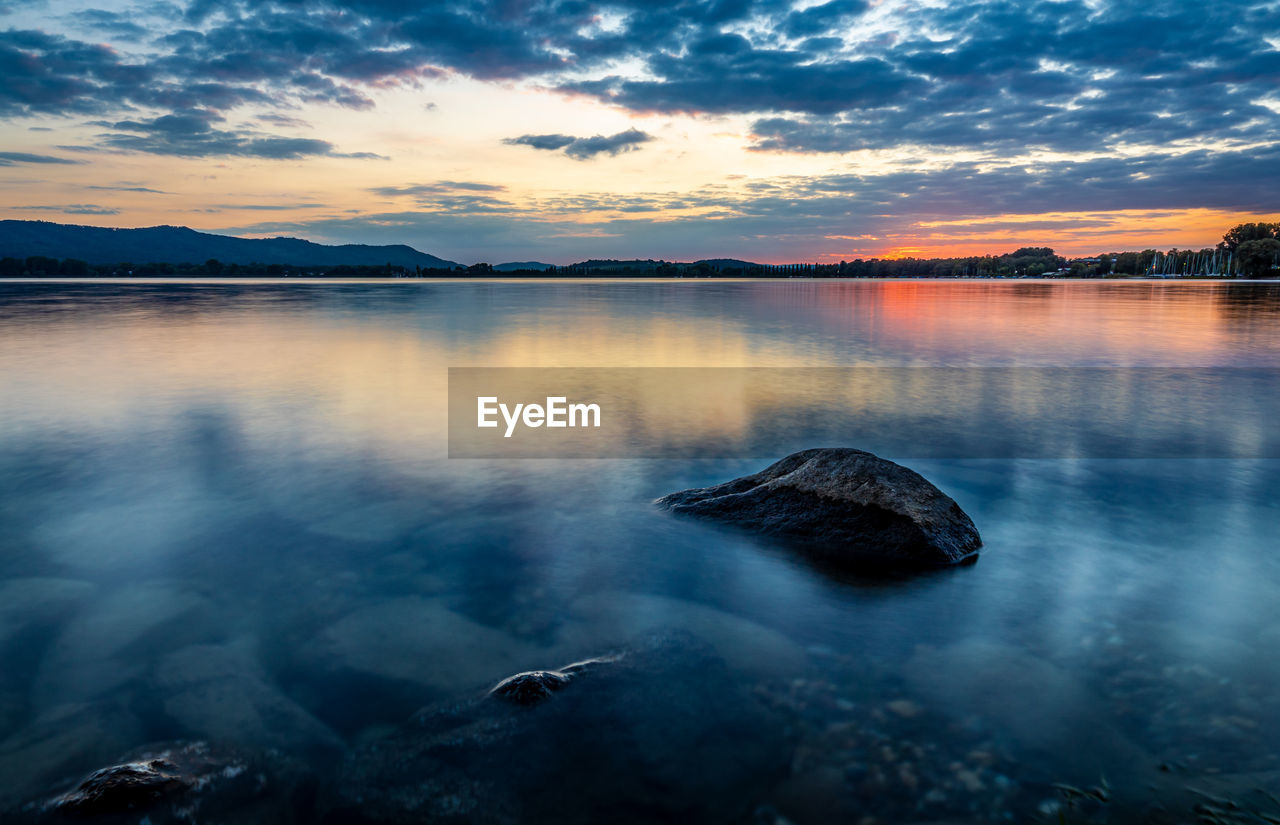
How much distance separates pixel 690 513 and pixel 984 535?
10.1 feet

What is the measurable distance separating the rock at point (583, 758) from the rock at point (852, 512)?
264 cm

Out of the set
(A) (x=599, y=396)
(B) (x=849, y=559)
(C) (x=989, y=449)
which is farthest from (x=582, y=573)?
(A) (x=599, y=396)

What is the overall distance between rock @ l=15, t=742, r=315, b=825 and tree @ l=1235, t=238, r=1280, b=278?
18176 cm

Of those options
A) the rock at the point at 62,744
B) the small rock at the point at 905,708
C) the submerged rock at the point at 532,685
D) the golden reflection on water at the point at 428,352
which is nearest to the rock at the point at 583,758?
the submerged rock at the point at 532,685

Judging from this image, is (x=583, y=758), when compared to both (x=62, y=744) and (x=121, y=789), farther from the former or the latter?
(x=62, y=744)

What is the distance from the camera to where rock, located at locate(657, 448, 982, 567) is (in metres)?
6.64

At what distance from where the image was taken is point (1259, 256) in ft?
445

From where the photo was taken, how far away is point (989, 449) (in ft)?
35.3

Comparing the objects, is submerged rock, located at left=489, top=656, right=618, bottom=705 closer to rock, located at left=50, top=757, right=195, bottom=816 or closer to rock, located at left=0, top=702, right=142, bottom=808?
rock, located at left=50, top=757, right=195, bottom=816

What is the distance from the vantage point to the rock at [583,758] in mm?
3584

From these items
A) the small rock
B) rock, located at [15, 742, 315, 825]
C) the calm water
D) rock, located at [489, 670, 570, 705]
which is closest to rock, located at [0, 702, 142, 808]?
the calm water

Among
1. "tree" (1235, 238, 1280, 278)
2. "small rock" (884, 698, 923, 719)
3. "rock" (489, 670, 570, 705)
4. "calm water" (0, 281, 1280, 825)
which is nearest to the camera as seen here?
"calm water" (0, 281, 1280, 825)

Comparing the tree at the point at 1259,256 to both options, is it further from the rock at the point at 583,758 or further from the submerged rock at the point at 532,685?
the submerged rock at the point at 532,685

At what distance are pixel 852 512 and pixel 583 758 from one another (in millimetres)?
4057
